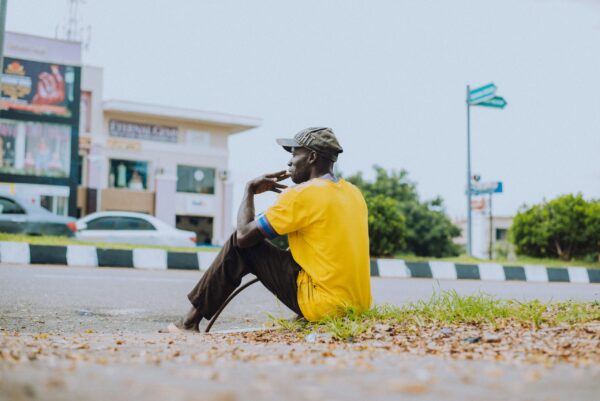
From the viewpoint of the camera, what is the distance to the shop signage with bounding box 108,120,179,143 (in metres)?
34.1

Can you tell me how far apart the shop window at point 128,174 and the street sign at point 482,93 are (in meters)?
18.7

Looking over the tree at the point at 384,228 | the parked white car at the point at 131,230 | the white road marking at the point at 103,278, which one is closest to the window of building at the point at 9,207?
the parked white car at the point at 131,230

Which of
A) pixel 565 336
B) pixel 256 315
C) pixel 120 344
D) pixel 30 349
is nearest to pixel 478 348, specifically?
pixel 565 336

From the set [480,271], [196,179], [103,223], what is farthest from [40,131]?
[480,271]

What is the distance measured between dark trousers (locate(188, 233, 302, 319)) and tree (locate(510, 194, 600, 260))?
55.0ft

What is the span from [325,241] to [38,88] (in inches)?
1048

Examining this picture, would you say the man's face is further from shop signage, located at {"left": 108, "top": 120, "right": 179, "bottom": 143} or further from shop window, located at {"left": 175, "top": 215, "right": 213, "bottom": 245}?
shop window, located at {"left": 175, "top": 215, "right": 213, "bottom": 245}

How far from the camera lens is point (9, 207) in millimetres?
15336

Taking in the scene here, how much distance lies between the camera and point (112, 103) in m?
33.1

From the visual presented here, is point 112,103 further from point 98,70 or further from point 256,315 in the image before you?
point 256,315

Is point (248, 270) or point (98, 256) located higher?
point (248, 270)

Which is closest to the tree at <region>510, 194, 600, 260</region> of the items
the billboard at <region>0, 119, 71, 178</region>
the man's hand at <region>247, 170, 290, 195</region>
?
the man's hand at <region>247, 170, 290, 195</region>

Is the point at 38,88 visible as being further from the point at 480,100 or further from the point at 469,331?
the point at 469,331

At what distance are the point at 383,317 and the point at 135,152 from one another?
104ft
